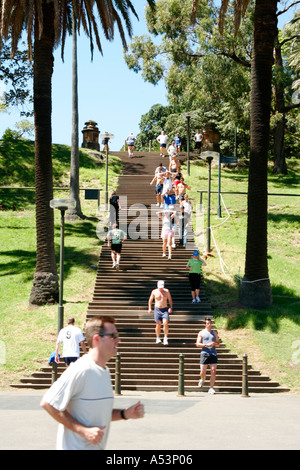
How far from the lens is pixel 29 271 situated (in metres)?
22.2

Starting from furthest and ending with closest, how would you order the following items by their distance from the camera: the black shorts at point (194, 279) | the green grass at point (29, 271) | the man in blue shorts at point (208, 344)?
the black shorts at point (194, 279) → the green grass at point (29, 271) → the man in blue shorts at point (208, 344)

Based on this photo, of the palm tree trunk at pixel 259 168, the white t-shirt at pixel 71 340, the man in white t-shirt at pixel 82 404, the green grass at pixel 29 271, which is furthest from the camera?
the palm tree trunk at pixel 259 168

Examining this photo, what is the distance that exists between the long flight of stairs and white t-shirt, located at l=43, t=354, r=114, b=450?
10.8 meters

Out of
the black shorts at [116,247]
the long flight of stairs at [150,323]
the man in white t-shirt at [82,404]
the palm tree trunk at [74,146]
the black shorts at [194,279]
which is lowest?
the long flight of stairs at [150,323]

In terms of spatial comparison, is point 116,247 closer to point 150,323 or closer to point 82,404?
point 150,323

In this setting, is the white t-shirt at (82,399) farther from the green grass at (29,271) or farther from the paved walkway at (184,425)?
the green grass at (29,271)

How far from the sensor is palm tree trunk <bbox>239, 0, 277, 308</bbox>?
19031 mm

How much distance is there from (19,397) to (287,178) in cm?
3139

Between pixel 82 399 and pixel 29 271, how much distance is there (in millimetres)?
18268

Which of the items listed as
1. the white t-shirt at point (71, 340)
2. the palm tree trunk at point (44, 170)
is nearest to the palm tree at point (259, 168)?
the palm tree trunk at point (44, 170)

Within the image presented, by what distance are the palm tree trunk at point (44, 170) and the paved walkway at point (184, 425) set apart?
259 inches

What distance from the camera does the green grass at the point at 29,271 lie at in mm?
16531

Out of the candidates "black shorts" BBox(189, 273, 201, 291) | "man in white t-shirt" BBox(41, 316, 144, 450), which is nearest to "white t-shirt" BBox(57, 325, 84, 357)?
"black shorts" BBox(189, 273, 201, 291)

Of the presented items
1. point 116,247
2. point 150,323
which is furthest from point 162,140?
point 150,323
